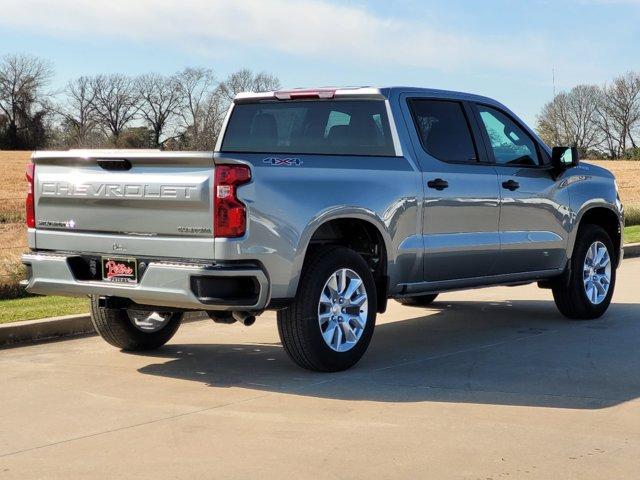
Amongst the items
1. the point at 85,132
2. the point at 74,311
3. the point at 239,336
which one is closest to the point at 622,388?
the point at 239,336

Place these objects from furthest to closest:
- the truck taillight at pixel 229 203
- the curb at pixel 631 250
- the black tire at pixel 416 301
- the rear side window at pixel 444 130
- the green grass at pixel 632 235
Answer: the green grass at pixel 632 235, the curb at pixel 631 250, the black tire at pixel 416 301, the rear side window at pixel 444 130, the truck taillight at pixel 229 203

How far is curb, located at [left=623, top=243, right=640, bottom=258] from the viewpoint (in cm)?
1678

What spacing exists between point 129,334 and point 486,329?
10.4 ft

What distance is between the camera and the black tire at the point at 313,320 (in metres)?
6.99

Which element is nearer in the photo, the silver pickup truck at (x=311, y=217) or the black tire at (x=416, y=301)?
the silver pickup truck at (x=311, y=217)

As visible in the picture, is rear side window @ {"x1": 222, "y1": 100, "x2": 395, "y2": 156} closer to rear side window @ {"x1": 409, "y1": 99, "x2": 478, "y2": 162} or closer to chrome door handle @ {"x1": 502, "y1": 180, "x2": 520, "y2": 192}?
rear side window @ {"x1": 409, "y1": 99, "x2": 478, "y2": 162}

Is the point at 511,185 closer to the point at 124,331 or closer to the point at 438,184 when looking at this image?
the point at 438,184

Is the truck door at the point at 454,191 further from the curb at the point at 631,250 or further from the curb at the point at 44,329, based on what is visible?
the curb at the point at 631,250

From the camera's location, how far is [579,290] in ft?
31.8

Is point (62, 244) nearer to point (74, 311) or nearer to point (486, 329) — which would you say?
point (74, 311)

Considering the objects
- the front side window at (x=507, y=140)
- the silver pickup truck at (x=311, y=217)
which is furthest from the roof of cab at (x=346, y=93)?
the front side window at (x=507, y=140)

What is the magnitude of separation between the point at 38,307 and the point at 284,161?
4212 mm

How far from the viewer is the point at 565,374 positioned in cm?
721

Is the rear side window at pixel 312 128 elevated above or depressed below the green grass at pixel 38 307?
above
